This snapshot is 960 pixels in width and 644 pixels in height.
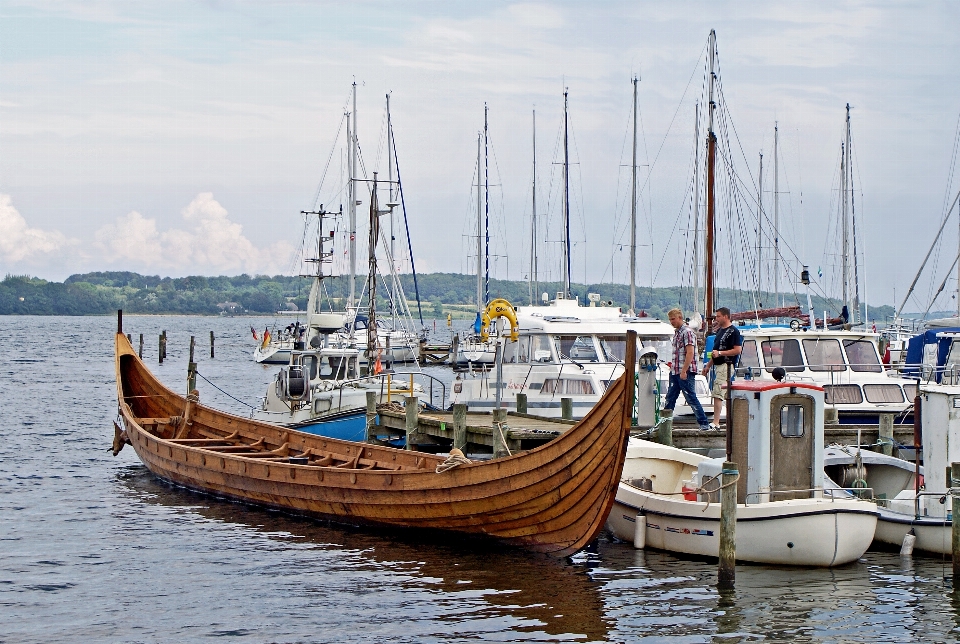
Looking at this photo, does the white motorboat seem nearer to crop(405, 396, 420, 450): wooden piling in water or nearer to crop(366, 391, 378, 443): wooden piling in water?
crop(366, 391, 378, 443): wooden piling in water

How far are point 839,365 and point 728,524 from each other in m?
9.33

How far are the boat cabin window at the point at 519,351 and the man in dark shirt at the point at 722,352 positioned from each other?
19.3 feet

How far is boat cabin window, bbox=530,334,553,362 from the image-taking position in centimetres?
2502

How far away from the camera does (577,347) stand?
25094 mm

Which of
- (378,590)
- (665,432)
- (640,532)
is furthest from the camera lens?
(665,432)

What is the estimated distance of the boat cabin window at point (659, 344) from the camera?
25.6 meters

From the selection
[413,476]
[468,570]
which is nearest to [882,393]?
[413,476]

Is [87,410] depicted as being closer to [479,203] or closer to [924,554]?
[479,203]

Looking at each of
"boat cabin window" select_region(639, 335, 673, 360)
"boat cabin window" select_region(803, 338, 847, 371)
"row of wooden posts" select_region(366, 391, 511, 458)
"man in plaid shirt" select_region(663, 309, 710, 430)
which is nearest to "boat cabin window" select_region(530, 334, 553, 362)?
"boat cabin window" select_region(639, 335, 673, 360)

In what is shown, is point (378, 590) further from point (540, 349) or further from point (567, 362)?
point (540, 349)

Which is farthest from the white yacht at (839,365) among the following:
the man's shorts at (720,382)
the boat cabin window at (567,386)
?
the boat cabin window at (567,386)

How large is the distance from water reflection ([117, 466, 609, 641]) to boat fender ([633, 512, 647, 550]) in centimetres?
119

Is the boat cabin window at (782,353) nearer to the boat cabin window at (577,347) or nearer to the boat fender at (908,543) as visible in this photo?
the boat cabin window at (577,347)

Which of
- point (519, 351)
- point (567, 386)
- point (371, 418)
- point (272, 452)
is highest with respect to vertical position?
point (519, 351)
